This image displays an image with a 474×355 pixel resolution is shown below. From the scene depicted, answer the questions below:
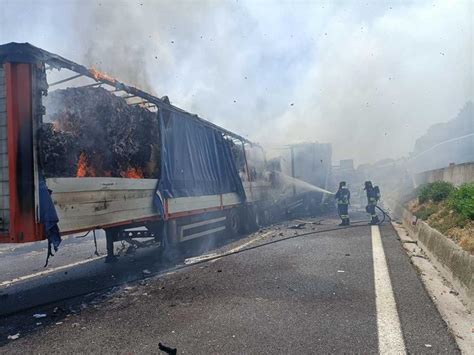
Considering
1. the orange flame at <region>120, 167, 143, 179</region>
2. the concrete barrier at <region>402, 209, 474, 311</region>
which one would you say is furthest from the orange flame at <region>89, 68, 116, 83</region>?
the concrete barrier at <region>402, 209, 474, 311</region>

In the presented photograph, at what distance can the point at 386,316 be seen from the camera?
13.7 ft

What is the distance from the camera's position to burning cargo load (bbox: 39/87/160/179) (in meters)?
5.02

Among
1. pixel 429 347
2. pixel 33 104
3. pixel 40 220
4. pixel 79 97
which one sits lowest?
pixel 429 347

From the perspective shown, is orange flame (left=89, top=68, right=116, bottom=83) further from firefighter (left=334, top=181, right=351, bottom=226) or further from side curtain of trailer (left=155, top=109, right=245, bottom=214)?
firefighter (left=334, top=181, right=351, bottom=226)

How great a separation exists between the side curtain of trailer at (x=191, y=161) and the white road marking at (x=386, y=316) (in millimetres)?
3859

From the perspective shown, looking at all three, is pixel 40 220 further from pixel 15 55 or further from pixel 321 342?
pixel 321 342

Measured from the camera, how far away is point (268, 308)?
4.54 m

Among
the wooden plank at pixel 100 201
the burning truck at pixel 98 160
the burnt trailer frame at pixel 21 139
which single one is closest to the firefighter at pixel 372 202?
the burning truck at pixel 98 160

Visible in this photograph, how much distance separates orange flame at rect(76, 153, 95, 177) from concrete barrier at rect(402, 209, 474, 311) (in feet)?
16.8

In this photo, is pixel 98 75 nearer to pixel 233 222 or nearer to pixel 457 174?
pixel 233 222

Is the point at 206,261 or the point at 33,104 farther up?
the point at 33,104

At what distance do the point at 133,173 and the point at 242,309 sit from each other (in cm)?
320

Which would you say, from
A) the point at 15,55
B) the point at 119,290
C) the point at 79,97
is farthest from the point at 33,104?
the point at 119,290

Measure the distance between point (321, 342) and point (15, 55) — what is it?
4.40 m
